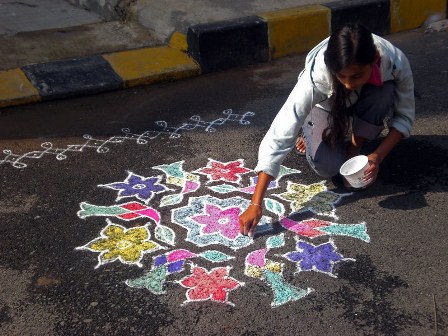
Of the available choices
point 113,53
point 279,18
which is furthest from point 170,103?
point 279,18

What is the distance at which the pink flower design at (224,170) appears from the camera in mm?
3662

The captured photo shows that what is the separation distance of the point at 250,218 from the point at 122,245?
0.55 metres

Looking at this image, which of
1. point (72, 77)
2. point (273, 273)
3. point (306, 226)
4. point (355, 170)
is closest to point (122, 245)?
point (273, 273)

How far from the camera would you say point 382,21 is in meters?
5.67

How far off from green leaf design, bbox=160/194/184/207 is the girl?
1.43ft

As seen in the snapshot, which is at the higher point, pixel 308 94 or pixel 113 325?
pixel 308 94

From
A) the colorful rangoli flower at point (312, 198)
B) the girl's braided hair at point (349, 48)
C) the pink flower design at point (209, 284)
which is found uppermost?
the girl's braided hair at point (349, 48)

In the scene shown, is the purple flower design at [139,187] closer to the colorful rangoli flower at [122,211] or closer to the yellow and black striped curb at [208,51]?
the colorful rangoli flower at [122,211]

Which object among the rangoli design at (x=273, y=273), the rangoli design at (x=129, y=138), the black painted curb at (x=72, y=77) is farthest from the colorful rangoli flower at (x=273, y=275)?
the black painted curb at (x=72, y=77)

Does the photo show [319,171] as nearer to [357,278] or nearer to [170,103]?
[357,278]

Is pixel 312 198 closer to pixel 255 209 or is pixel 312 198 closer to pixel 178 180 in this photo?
pixel 255 209

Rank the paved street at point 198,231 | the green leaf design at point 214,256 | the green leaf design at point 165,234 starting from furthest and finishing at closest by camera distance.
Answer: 1. the green leaf design at point 165,234
2. the green leaf design at point 214,256
3. the paved street at point 198,231

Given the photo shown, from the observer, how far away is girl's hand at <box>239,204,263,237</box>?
3.02 m

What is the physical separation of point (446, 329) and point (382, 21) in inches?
140
